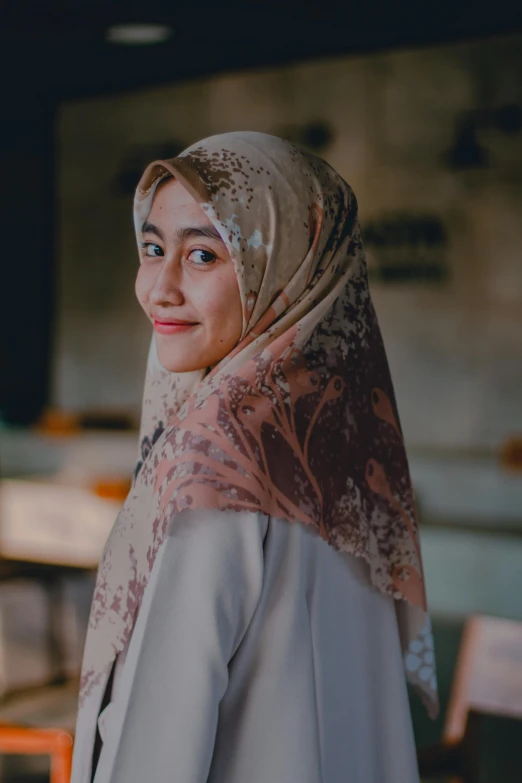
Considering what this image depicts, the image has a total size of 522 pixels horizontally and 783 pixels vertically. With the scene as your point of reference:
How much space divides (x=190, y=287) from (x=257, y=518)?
253 millimetres

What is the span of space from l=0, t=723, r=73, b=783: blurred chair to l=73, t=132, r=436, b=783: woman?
89 centimetres

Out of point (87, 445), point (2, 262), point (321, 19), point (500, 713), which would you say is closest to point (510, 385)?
point (321, 19)

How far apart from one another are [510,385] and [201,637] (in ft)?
13.2

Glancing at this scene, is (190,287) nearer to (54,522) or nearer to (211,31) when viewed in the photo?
(54,522)

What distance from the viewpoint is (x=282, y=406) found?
879mm

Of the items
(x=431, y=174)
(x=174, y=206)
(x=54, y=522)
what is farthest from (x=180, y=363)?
(x=431, y=174)

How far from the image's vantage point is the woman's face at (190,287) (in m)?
0.91

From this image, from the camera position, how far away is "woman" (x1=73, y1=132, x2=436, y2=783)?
82 cm

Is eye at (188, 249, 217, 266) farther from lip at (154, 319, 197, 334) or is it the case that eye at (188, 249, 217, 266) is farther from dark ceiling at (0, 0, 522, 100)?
dark ceiling at (0, 0, 522, 100)

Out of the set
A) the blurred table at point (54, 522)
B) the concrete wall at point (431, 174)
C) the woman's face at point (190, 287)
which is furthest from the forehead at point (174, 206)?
the concrete wall at point (431, 174)

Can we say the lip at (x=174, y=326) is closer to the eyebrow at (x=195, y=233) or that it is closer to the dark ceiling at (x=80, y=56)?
the eyebrow at (x=195, y=233)

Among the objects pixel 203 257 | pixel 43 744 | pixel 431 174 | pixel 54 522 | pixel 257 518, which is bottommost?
pixel 54 522

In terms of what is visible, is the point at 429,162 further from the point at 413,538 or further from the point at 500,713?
the point at 413,538

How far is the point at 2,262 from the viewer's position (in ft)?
19.8
